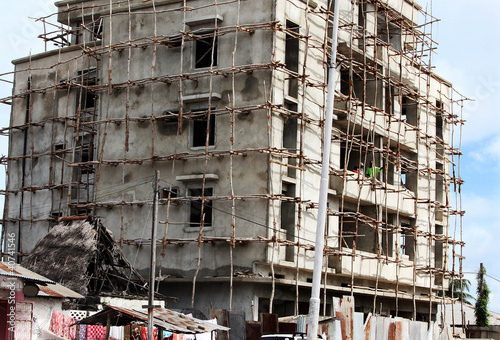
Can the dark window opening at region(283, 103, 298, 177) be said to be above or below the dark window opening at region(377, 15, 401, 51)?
below

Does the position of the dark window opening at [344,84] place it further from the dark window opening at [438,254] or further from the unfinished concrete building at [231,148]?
the dark window opening at [438,254]

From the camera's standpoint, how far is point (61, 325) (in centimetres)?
2083

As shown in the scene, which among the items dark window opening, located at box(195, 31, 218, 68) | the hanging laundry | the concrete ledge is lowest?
the hanging laundry

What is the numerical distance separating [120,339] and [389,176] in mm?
18474

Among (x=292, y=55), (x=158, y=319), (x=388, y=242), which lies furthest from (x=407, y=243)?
(x=158, y=319)

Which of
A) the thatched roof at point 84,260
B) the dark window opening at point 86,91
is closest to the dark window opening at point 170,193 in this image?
the thatched roof at point 84,260

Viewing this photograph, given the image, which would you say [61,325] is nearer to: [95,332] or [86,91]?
[95,332]

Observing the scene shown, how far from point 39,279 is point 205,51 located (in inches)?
626

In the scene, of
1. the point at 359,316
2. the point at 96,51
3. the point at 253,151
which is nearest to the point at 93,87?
the point at 96,51

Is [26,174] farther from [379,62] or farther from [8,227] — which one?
[379,62]

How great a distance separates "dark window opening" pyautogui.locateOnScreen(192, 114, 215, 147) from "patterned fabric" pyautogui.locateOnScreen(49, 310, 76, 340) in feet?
37.0

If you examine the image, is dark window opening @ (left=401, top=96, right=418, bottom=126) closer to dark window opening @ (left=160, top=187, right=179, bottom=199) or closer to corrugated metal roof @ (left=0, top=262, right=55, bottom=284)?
dark window opening @ (left=160, top=187, right=179, bottom=199)

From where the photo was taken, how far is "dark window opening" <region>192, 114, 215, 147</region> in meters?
31.1

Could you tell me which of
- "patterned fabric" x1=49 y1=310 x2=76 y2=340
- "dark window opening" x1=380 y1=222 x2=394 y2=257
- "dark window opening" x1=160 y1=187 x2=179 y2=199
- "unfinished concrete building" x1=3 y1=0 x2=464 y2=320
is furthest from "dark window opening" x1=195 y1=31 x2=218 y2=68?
"patterned fabric" x1=49 y1=310 x2=76 y2=340
